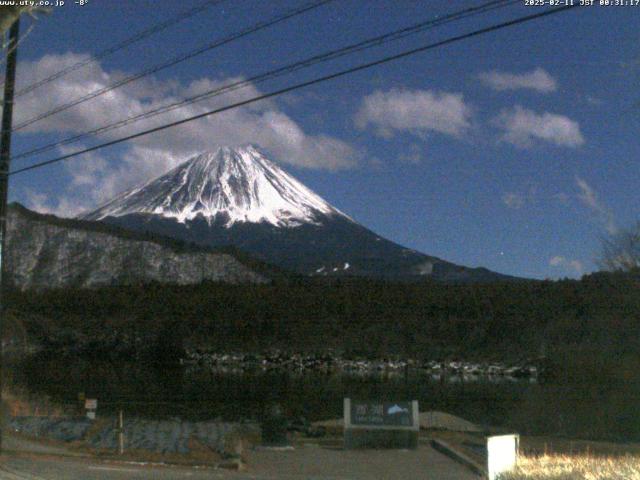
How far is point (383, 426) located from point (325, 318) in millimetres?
79706

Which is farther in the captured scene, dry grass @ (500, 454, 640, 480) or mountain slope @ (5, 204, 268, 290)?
mountain slope @ (5, 204, 268, 290)

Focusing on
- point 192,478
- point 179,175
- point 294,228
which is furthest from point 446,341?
point 179,175

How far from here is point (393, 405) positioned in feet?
63.3

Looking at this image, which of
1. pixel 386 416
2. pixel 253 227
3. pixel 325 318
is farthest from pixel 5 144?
pixel 253 227

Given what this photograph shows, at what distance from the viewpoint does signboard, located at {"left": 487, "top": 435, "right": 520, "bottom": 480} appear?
10.3 metres

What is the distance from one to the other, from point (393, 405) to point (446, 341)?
7693cm

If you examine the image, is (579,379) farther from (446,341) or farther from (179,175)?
(179,175)

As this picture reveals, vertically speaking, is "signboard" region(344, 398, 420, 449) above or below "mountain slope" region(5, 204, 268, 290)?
below

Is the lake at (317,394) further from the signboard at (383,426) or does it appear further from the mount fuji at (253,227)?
the mount fuji at (253,227)

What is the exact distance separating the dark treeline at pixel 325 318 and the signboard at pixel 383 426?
64714 millimetres

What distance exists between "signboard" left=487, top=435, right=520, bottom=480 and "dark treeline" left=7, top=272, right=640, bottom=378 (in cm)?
7263

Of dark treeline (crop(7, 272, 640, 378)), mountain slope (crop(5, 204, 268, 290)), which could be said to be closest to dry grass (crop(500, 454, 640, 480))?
dark treeline (crop(7, 272, 640, 378))

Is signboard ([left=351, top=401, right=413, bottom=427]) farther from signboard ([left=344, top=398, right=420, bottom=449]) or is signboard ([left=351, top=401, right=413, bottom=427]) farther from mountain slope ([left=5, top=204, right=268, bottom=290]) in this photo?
mountain slope ([left=5, top=204, right=268, bottom=290])

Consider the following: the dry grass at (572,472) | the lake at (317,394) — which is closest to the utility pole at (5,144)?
the dry grass at (572,472)
